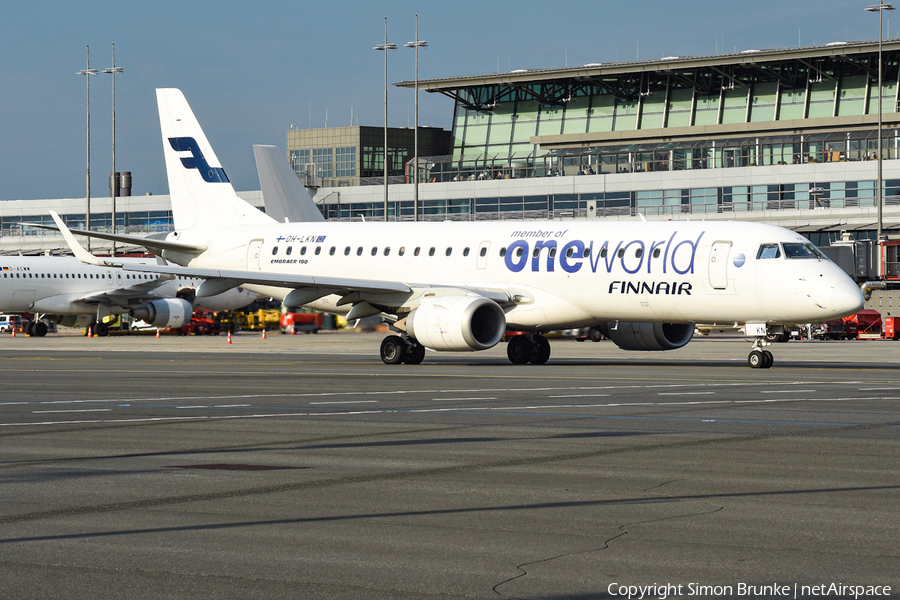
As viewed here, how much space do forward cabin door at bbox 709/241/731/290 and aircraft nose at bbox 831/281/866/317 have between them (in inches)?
102

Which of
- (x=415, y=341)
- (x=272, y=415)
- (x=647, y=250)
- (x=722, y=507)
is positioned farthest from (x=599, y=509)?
(x=415, y=341)

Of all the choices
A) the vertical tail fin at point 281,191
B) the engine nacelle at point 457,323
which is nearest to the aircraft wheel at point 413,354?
the engine nacelle at point 457,323

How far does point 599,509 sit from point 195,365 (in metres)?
24.6

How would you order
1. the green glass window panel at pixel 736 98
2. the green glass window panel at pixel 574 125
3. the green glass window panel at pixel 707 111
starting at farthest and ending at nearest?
the green glass window panel at pixel 574 125 < the green glass window panel at pixel 707 111 < the green glass window panel at pixel 736 98

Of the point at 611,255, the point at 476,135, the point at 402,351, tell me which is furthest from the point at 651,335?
the point at 476,135

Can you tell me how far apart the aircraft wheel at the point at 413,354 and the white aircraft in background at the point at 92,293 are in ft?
96.1

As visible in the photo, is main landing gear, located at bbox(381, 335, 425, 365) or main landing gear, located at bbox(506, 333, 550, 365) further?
main landing gear, located at bbox(506, 333, 550, 365)

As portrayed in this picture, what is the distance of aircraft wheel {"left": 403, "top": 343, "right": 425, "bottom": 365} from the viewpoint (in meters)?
32.3

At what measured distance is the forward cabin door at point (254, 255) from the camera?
37938mm

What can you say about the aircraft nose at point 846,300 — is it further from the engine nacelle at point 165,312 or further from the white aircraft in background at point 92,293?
the engine nacelle at point 165,312

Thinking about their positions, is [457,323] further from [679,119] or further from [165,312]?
[679,119]

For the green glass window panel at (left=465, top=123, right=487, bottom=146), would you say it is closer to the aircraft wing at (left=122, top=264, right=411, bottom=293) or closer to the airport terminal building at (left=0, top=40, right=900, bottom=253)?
the airport terminal building at (left=0, top=40, right=900, bottom=253)

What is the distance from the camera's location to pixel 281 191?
201ft

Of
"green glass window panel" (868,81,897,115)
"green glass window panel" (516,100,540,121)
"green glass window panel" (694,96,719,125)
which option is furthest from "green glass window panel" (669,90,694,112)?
"green glass window panel" (868,81,897,115)
